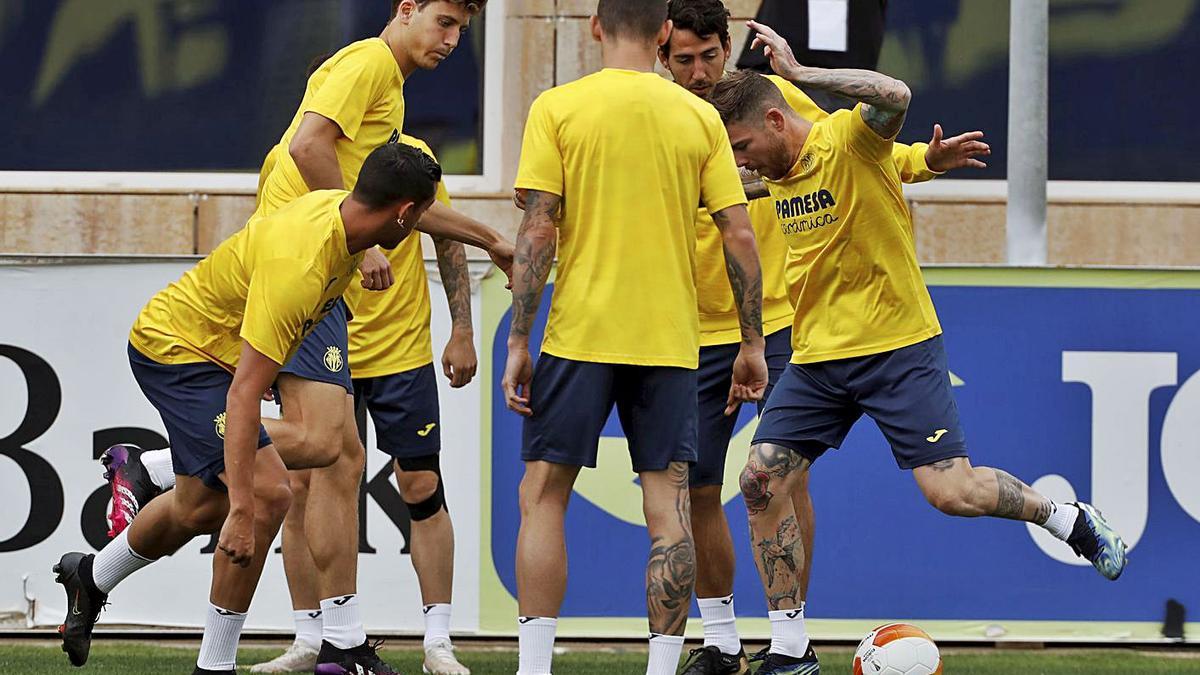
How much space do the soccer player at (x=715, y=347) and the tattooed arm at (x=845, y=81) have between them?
0.61m

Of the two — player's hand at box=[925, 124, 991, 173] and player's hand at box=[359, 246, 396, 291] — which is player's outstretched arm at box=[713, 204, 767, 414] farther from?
player's hand at box=[359, 246, 396, 291]

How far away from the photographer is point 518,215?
375 inches

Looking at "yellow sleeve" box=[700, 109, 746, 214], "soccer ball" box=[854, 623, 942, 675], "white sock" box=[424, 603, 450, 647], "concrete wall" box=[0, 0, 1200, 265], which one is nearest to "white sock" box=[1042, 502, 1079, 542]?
"soccer ball" box=[854, 623, 942, 675]

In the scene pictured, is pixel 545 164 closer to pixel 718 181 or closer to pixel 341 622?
pixel 718 181

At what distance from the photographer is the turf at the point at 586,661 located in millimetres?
6070

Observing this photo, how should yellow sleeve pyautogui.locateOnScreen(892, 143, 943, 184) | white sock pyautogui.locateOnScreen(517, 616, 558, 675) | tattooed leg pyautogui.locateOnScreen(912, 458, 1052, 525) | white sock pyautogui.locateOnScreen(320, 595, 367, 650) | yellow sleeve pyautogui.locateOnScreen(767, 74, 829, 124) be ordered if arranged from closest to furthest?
white sock pyautogui.locateOnScreen(517, 616, 558, 675) → tattooed leg pyautogui.locateOnScreen(912, 458, 1052, 525) → white sock pyautogui.locateOnScreen(320, 595, 367, 650) → yellow sleeve pyautogui.locateOnScreen(892, 143, 943, 184) → yellow sleeve pyautogui.locateOnScreen(767, 74, 829, 124)

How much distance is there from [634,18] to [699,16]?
3.19 feet

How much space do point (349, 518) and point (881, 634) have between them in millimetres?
1856

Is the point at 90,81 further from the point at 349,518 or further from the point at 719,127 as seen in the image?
the point at 719,127

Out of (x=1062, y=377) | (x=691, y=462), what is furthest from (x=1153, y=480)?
(x=691, y=462)

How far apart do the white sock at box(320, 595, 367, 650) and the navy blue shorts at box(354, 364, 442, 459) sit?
0.68 metres

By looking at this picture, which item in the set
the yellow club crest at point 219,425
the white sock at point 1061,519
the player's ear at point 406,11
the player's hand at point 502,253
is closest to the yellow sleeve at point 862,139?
the player's hand at point 502,253

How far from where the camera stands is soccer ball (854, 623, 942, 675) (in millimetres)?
5203

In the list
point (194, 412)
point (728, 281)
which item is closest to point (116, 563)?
point (194, 412)
